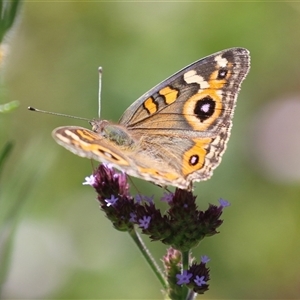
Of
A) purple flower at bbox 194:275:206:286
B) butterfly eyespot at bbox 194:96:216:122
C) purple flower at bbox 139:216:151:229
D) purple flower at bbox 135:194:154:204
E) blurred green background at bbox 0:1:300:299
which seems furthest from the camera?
blurred green background at bbox 0:1:300:299

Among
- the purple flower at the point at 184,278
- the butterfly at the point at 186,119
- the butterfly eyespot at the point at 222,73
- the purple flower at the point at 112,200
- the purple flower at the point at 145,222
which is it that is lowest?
the purple flower at the point at 184,278

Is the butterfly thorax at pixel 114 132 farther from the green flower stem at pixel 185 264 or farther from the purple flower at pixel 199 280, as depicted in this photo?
the purple flower at pixel 199 280

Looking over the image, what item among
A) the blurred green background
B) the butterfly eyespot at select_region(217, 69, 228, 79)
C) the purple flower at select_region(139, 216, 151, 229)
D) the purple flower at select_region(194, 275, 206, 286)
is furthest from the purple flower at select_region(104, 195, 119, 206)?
the blurred green background

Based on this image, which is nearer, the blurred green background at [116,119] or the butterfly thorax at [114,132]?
the butterfly thorax at [114,132]

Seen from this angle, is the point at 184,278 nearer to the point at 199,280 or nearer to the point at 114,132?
the point at 199,280

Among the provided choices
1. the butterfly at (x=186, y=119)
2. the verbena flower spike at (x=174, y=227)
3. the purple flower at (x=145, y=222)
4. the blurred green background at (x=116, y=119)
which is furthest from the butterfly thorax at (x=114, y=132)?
the blurred green background at (x=116, y=119)

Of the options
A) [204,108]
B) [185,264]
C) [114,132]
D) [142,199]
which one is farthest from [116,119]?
[185,264]

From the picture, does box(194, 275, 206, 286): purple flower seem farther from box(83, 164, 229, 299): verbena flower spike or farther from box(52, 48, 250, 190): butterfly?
box(52, 48, 250, 190): butterfly
